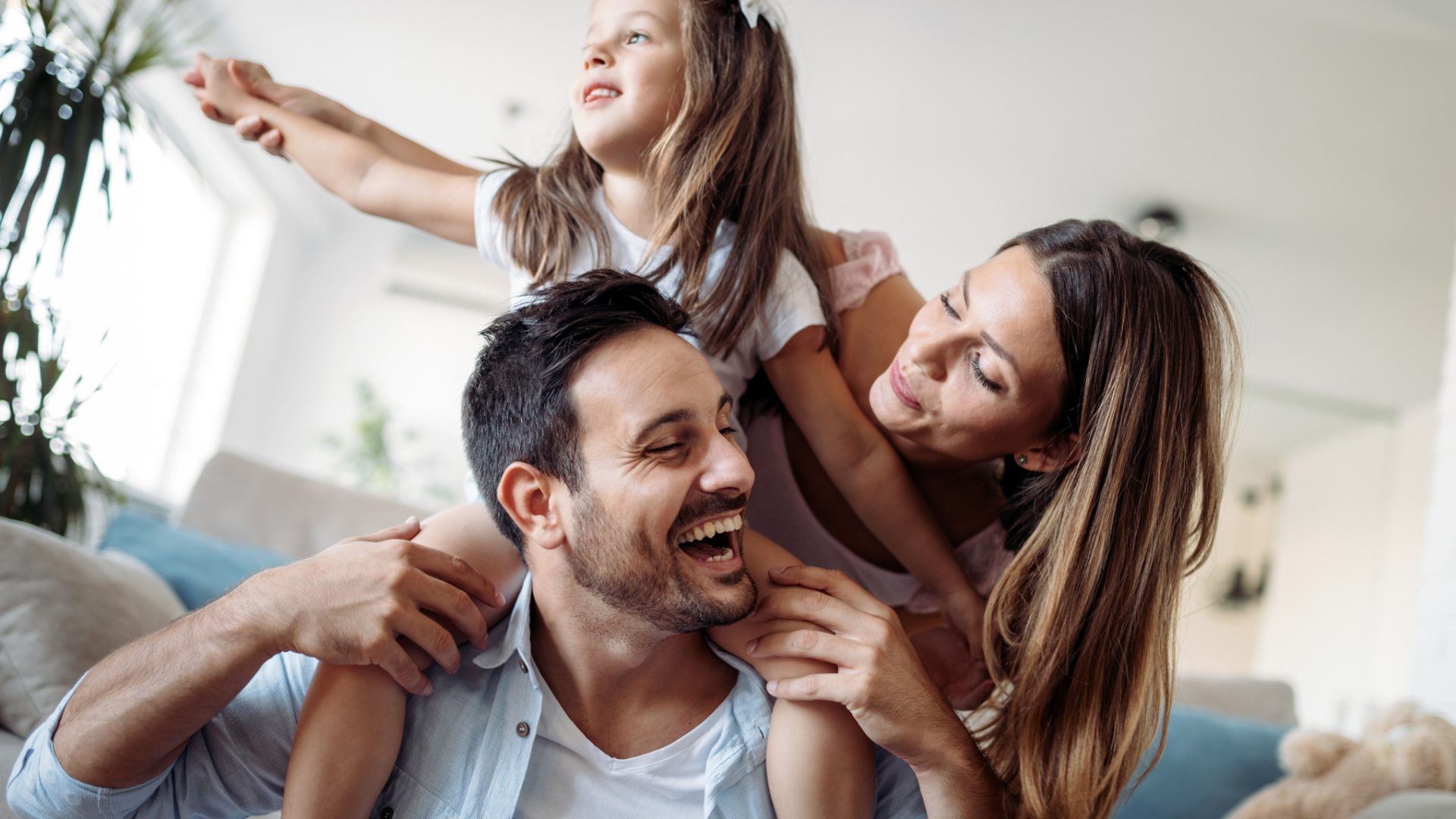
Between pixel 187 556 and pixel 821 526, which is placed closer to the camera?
pixel 821 526

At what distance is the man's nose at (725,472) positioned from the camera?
1321 millimetres

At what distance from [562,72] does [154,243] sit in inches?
90.9

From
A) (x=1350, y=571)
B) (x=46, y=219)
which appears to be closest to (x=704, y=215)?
(x=46, y=219)

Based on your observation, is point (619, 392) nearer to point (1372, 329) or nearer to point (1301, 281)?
point (1301, 281)

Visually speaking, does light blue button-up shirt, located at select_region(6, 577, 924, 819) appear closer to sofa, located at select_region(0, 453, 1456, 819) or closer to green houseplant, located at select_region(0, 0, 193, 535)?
sofa, located at select_region(0, 453, 1456, 819)

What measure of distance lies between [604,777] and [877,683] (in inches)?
14.4

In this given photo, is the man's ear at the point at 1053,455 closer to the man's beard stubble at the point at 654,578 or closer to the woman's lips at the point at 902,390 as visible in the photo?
the woman's lips at the point at 902,390

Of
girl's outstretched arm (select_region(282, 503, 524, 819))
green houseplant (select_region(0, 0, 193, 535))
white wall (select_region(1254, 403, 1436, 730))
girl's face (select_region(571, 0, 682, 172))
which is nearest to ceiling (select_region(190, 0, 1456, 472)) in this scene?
white wall (select_region(1254, 403, 1436, 730))

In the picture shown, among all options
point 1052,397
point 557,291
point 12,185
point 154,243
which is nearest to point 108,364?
point 154,243

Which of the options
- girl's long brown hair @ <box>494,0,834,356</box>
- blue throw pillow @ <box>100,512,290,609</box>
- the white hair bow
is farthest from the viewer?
blue throw pillow @ <box>100,512,290,609</box>

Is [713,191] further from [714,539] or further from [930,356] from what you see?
[714,539]

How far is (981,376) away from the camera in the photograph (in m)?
1.48

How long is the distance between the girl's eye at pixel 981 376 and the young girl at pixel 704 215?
20 cm

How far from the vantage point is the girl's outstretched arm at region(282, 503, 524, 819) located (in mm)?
1273
